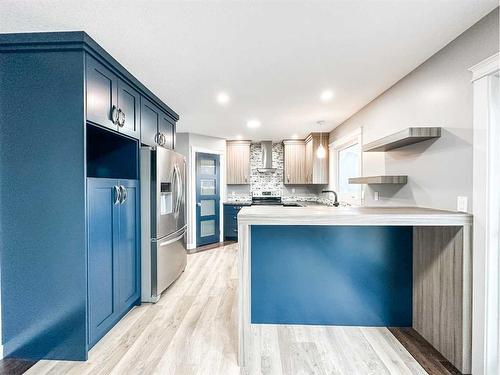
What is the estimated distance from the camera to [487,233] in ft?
5.36

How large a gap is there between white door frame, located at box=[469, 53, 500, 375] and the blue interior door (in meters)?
4.46

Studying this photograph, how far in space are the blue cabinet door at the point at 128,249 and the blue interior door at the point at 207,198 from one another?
2550 millimetres

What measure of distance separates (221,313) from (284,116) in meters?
2.88

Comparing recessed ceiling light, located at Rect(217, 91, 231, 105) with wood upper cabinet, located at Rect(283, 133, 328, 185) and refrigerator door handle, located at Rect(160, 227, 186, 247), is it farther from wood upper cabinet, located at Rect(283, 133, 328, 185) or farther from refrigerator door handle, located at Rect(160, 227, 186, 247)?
wood upper cabinet, located at Rect(283, 133, 328, 185)

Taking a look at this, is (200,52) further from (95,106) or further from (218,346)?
(218,346)

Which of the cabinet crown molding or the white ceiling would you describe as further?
the cabinet crown molding

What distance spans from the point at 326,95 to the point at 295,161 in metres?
2.83

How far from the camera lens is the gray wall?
1.77 metres

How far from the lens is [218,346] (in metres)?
2.07

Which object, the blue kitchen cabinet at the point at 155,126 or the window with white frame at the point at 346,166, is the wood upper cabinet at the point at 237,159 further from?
the blue kitchen cabinet at the point at 155,126

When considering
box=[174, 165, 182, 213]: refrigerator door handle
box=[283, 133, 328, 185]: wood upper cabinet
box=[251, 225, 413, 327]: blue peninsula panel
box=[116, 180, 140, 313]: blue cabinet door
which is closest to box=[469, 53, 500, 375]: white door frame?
box=[251, 225, 413, 327]: blue peninsula panel

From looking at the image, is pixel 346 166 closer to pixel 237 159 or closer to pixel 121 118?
pixel 237 159

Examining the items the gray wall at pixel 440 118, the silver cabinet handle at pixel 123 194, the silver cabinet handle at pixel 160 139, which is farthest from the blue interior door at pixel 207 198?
the gray wall at pixel 440 118

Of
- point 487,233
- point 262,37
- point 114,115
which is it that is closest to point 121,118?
point 114,115
